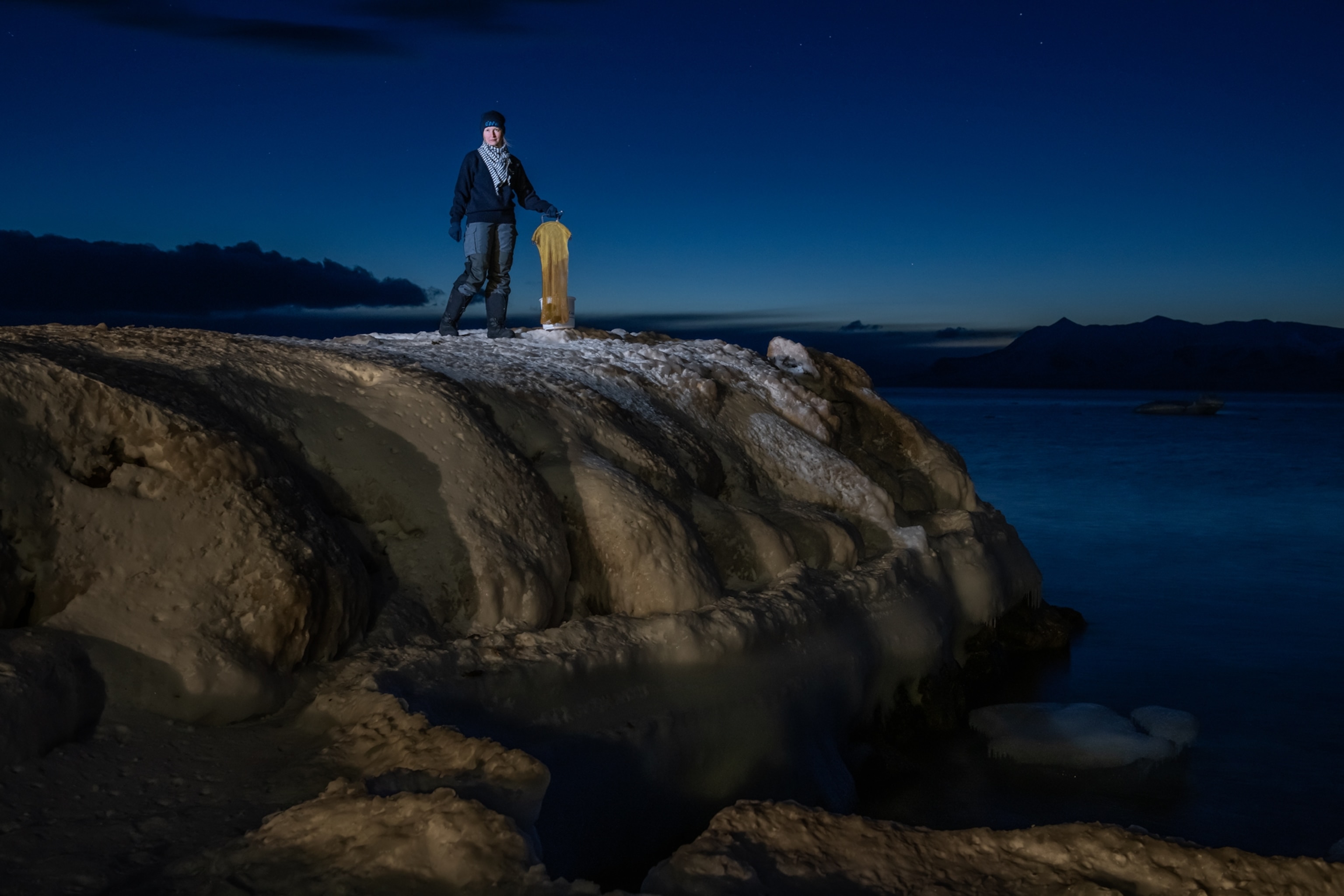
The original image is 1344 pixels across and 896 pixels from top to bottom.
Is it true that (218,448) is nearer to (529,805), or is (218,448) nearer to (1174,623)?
(529,805)

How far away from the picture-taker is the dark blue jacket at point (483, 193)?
7164 mm

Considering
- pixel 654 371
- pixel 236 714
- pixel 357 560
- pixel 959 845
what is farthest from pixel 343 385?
pixel 959 845

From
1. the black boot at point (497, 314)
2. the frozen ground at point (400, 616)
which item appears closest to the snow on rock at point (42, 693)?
the frozen ground at point (400, 616)

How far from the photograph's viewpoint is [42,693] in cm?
271

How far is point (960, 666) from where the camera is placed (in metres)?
6.53

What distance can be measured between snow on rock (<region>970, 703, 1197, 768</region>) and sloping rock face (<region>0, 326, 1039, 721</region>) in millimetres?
605

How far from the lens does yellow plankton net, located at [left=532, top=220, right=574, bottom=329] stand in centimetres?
823

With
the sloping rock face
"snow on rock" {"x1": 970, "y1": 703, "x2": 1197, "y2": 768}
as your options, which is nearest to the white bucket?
the sloping rock face

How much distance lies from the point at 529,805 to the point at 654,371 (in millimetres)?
4443

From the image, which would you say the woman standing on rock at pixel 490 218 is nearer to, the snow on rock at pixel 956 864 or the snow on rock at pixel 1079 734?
the snow on rock at pixel 1079 734

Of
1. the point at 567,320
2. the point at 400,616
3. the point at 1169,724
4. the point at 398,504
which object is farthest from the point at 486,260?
the point at 1169,724

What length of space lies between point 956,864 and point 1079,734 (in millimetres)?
3717

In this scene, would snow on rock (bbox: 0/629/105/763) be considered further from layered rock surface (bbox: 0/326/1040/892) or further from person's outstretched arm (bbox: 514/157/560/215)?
person's outstretched arm (bbox: 514/157/560/215)

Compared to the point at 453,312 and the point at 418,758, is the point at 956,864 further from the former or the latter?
the point at 453,312
